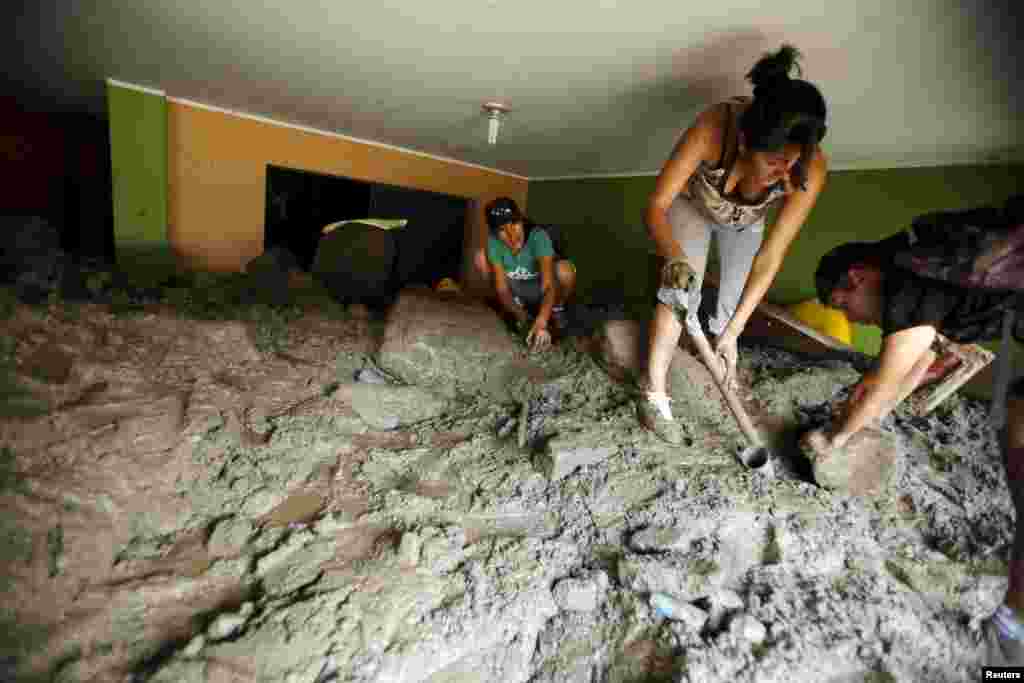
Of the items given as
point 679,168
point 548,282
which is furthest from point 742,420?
point 548,282

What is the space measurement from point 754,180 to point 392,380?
5.48 ft

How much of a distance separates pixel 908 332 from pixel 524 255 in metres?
2.00

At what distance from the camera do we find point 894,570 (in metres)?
1.35

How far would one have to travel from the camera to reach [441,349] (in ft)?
7.57

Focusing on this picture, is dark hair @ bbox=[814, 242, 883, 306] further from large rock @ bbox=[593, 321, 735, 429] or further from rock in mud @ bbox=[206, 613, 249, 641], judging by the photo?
rock in mud @ bbox=[206, 613, 249, 641]

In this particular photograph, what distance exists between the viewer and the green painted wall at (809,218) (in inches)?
→ 96.1

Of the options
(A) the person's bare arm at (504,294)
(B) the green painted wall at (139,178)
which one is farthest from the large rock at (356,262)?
(A) the person's bare arm at (504,294)

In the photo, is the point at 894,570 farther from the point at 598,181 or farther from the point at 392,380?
the point at 598,181

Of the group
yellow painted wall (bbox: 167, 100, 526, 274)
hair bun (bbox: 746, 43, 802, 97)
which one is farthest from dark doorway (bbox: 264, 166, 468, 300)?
hair bun (bbox: 746, 43, 802, 97)

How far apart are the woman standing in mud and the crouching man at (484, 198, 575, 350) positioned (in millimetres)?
1035

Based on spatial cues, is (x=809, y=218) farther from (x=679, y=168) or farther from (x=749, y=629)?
(x=749, y=629)

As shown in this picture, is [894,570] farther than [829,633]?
Yes

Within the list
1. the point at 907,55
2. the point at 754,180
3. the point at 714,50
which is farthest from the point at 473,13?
the point at 907,55

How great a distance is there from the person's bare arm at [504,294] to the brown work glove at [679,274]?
1.26 metres
